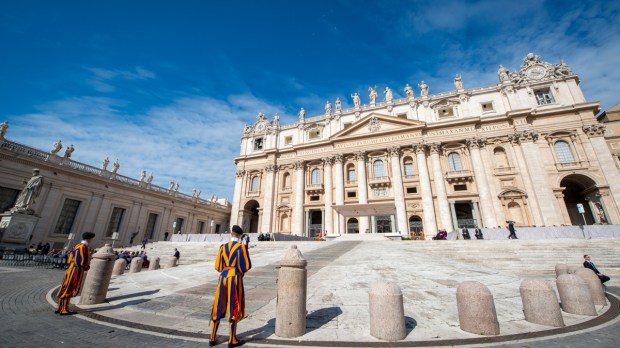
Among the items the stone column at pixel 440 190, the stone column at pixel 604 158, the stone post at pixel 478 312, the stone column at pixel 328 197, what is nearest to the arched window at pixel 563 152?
the stone column at pixel 604 158

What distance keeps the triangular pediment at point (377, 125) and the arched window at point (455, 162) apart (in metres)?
4.92

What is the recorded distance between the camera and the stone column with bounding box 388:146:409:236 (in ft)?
90.8

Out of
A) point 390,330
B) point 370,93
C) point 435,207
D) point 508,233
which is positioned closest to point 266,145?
point 370,93

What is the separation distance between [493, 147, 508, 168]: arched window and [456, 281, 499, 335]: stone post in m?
30.1

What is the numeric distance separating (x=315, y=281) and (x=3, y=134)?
29.2 metres

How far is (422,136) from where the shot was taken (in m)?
31.0

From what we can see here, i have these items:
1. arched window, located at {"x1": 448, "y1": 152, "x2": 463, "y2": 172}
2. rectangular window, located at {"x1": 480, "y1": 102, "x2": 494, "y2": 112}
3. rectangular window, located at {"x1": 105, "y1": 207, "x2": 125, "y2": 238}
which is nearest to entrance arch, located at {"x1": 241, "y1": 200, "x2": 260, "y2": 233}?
rectangular window, located at {"x1": 105, "y1": 207, "x2": 125, "y2": 238}

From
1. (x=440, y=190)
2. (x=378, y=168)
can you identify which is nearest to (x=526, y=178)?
(x=440, y=190)

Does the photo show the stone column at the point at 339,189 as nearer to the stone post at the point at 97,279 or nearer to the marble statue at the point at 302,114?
the marble statue at the point at 302,114

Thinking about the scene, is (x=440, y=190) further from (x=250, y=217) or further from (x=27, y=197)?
(x=27, y=197)

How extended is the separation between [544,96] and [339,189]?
26.3m

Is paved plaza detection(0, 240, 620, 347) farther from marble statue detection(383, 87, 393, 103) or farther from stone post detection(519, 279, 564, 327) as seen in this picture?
marble statue detection(383, 87, 393, 103)

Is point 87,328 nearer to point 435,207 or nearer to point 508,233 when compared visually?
point 508,233

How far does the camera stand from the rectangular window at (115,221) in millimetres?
27609
